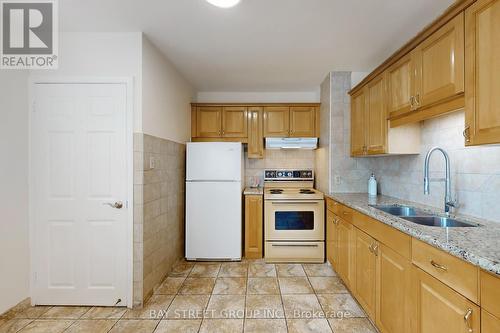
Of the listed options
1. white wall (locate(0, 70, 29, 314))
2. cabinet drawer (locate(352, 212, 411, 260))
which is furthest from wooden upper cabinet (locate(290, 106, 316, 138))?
white wall (locate(0, 70, 29, 314))

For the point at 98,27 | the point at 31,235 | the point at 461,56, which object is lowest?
the point at 31,235

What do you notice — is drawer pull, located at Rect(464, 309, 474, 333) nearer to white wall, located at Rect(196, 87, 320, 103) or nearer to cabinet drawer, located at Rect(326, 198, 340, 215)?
cabinet drawer, located at Rect(326, 198, 340, 215)

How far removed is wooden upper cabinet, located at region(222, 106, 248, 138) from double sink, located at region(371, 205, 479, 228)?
219 centimetres

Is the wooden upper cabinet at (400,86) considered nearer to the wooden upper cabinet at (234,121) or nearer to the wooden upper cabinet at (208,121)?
the wooden upper cabinet at (234,121)

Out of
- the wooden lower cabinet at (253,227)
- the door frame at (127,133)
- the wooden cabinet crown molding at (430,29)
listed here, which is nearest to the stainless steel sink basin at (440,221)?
the wooden cabinet crown molding at (430,29)

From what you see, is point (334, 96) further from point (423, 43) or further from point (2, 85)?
point (2, 85)

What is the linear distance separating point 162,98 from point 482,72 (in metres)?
2.56

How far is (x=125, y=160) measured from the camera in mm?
2211

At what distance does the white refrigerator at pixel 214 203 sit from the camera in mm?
3281

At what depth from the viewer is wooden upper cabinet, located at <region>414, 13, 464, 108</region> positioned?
1.43 meters

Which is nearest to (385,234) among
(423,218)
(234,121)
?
(423,218)

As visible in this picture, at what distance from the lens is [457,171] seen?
1898mm

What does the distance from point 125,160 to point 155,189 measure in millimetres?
430

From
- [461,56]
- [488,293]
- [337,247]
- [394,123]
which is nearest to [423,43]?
[461,56]
